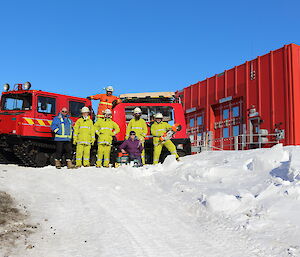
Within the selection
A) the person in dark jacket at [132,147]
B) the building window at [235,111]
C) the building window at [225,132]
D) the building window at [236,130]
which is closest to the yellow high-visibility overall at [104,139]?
the person in dark jacket at [132,147]

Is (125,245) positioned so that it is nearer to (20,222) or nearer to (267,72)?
(20,222)

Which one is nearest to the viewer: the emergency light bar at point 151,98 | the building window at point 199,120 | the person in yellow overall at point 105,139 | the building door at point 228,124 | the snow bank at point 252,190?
the snow bank at point 252,190

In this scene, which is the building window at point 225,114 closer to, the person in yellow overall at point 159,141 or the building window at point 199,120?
the building window at point 199,120

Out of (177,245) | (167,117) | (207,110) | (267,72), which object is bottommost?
(177,245)

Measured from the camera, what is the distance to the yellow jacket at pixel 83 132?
942cm

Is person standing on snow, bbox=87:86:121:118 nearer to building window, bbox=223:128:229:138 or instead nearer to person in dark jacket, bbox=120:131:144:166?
person in dark jacket, bbox=120:131:144:166

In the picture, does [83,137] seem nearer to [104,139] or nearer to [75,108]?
[104,139]

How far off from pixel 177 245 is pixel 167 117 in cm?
774

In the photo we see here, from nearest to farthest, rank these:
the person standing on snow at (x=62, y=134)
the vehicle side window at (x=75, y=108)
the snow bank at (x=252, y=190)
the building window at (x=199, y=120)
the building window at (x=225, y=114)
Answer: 1. the snow bank at (x=252, y=190)
2. the person standing on snow at (x=62, y=134)
3. the vehicle side window at (x=75, y=108)
4. the building window at (x=225, y=114)
5. the building window at (x=199, y=120)

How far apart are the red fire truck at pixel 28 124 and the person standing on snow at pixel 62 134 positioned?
2.47 ft

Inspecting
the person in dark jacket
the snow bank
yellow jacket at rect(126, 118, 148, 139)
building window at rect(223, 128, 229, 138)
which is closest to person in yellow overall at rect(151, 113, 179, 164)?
yellow jacket at rect(126, 118, 148, 139)

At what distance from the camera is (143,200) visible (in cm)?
562

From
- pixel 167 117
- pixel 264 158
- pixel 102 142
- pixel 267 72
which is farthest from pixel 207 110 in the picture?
pixel 264 158

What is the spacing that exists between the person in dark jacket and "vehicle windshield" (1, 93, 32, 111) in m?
3.10
